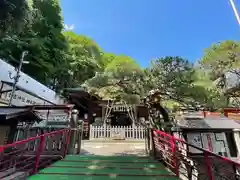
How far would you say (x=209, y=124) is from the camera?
22.6ft

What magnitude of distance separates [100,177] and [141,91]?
3.55 meters

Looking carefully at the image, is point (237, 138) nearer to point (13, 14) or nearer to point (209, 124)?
point (209, 124)

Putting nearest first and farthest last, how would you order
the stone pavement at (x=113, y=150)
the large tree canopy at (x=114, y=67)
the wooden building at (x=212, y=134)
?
the large tree canopy at (x=114, y=67)
the wooden building at (x=212, y=134)
the stone pavement at (x=113, y=150)

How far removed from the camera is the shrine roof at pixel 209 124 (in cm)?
644

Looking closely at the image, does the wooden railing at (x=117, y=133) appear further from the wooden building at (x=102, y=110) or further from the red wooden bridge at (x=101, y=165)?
the red wooden bridge at (x=101, y=165)

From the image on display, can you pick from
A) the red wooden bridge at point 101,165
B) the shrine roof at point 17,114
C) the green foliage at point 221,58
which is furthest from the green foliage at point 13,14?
the green foliage at point 221,58

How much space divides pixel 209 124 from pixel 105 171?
16.2 ft

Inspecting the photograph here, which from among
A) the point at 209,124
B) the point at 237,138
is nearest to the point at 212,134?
the point at 209,124

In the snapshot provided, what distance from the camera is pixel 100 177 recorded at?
3.56m

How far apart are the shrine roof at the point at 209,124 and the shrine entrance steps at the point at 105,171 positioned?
8.19 ft

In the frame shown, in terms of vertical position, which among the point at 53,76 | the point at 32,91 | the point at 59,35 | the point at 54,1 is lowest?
the point at 32,91

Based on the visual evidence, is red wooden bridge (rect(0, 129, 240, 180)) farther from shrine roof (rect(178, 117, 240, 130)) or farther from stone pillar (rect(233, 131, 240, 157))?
stone pillar (rect(233, 131, 240, 157))

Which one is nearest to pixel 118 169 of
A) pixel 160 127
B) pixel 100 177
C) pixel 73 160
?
pixel 100 177

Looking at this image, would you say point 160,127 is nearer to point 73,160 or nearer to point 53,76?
point 73,160
